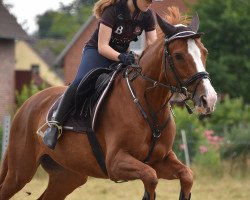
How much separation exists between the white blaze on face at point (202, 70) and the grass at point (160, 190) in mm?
5990

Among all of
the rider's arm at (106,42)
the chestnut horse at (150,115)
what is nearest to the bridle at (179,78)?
Result: the chestnut horse at (150,115)

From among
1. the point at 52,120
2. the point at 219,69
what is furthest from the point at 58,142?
the point at 219,69

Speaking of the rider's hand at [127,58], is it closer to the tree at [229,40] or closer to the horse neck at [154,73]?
the horse neck at [154,73]

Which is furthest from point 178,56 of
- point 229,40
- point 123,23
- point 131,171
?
point 229,40

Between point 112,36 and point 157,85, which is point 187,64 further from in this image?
point 112,36

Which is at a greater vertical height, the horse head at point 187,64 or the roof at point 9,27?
the horse head at point 187,64

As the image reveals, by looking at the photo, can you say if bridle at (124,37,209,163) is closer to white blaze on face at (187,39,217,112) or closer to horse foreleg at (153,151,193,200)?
white blaze on face at (187,39,217,112)

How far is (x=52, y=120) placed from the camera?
8906mm

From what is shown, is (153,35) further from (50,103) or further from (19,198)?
(19,198)

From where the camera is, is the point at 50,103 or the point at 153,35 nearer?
the point at 153,35

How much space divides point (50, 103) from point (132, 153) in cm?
197

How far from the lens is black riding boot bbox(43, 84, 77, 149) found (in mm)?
8602

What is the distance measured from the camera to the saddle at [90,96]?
27.1ft

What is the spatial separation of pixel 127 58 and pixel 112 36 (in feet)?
1.55
